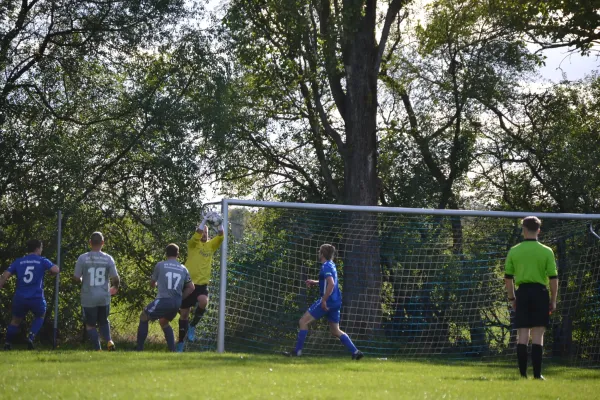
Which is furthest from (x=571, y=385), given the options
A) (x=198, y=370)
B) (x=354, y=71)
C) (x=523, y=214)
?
(x=354, y=71)

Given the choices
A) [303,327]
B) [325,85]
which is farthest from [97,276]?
[325,85]

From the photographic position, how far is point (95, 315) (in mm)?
13312

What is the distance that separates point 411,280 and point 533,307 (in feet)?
24.0

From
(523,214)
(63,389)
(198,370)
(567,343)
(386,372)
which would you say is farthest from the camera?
(567,343)

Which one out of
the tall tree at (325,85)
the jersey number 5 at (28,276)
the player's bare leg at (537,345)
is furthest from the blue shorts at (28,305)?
the player's bare leg at (537,345)

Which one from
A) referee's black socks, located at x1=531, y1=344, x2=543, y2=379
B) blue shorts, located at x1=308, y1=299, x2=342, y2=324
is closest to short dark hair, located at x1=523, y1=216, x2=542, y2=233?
referee's black socks, located at x1=531, y1=344, x2=543, y2=379

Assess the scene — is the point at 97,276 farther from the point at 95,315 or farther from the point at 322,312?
the point at 322,312

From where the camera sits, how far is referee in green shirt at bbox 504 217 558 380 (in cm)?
1039

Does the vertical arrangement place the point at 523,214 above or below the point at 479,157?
below

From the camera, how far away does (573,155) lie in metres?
21.0

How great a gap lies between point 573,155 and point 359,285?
6.72 meters

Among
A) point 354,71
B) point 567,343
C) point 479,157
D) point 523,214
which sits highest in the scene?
point 354,71

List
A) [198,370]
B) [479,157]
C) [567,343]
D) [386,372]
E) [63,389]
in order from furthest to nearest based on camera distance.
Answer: [479,157]
[567,343]
[386,372]
[198,370]
[63,389]

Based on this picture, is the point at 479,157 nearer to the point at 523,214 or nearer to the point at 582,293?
the point at 582,293
